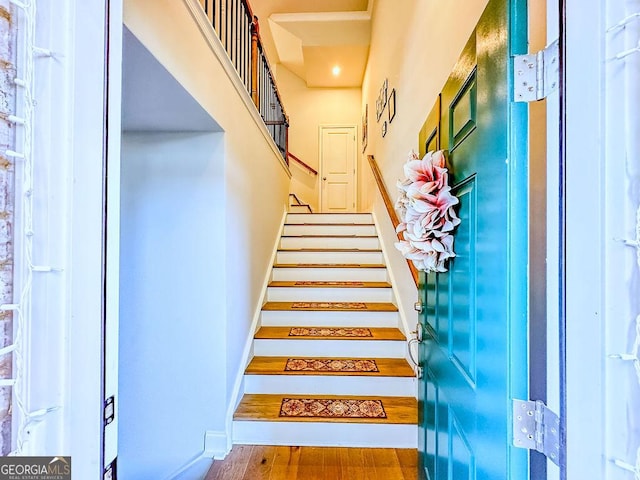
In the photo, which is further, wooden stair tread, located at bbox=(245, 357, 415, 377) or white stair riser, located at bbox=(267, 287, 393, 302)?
white stair riser, located at bbox=(267, 287, 393, 302)

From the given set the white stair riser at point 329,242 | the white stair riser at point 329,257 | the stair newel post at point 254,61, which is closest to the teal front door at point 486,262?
the stair newel post at point 254,61

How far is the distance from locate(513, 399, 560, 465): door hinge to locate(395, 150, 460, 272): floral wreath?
0.45m

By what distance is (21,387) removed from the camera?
574 mm

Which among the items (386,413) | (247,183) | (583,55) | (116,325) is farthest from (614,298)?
(247,183)

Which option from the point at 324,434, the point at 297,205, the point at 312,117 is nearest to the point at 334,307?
the point at 324,434

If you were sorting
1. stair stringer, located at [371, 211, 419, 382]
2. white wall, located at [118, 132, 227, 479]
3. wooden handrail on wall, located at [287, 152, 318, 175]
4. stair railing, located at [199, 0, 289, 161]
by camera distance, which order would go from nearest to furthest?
white wall, located at [118, 132, 227, 479]
stair railing, located at [199, 0, 289, 161]
stair stringer, located at [371, 211, 419, 382]
wooden handrail on wall, located at [287, 152, 318, 175]

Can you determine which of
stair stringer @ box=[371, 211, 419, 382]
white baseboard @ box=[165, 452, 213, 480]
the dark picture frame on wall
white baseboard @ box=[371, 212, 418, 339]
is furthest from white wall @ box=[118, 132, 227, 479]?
the dark picture frame on wall

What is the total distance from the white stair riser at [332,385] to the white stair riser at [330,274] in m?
1.22

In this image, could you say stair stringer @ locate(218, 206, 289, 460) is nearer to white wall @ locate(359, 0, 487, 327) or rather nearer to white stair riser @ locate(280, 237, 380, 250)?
white stair riser @ locate(280, 237, 380, 250)

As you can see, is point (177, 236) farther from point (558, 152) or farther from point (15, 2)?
point (558, 152)

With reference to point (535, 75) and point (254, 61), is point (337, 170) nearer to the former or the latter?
point (254, 61)

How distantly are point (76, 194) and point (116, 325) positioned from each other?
264mm

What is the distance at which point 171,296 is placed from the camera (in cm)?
197

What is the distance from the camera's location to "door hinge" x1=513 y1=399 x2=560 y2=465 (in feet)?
2.06
